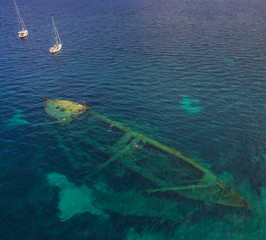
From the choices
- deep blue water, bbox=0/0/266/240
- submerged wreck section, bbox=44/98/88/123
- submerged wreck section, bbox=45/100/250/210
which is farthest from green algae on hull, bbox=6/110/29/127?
submerged wreck section, bbox=45/100/250/210

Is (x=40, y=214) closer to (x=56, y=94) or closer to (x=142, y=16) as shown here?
(x=56, y=94)

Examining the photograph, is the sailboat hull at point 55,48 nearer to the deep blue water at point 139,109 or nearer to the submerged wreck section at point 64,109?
the deep blue water at point 139,109

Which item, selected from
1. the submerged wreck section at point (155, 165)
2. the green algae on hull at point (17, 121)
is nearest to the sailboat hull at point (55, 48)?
the green algae on hull at point (17, 121)

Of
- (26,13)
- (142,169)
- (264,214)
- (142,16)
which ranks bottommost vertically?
(264,214)

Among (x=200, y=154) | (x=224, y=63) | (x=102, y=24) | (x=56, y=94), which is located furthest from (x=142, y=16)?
(x=200, y=154)

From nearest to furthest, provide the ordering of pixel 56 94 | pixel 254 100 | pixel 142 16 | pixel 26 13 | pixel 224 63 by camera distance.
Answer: pixel 254 100 → pixel 56 94 → pixel 224 63 → pixel 142 16 → pixel 26 13

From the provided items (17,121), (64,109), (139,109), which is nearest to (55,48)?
(64,109)

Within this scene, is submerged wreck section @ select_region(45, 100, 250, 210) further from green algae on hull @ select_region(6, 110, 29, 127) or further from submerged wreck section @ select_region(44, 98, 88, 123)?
green algae on hull @ select_region(6, 110, 29, 127)

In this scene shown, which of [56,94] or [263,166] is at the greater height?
[56,94]
